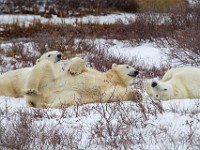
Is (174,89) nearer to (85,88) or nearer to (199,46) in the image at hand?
(85,88)

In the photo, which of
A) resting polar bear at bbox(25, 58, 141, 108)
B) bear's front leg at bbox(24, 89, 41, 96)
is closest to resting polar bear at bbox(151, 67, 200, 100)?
resting polar bear at bbox(25, 58, 141, 108)

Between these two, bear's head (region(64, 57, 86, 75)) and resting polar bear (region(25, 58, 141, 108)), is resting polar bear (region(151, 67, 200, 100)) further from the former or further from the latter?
bear's head (region(64, 57, 86, 75))

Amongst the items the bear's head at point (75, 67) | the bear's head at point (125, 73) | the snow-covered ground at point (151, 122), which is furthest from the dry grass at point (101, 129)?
the bear's head at point (125, 73)

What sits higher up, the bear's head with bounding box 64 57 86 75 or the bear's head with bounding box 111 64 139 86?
the bear's head with bounding box 64 57 86 75

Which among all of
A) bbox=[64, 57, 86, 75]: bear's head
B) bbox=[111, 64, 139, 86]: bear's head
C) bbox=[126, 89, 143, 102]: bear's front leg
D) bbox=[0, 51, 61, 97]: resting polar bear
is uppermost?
bbox=[64, 57, 86, 75]: bear's head

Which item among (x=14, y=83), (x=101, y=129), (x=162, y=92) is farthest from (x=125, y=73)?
(x=101, y=129)

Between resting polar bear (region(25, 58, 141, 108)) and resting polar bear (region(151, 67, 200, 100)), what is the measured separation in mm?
372

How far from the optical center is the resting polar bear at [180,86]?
5.38 m

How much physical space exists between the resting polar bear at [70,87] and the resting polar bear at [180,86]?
0.37 meters

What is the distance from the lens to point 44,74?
5.64 metres

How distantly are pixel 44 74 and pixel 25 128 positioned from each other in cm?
165

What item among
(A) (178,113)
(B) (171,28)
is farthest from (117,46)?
(A) (178,113)

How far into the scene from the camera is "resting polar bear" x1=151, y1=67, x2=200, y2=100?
17.6 ft

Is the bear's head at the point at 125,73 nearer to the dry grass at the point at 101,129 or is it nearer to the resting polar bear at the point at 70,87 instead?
the resting polar bear at the point at 70,87
